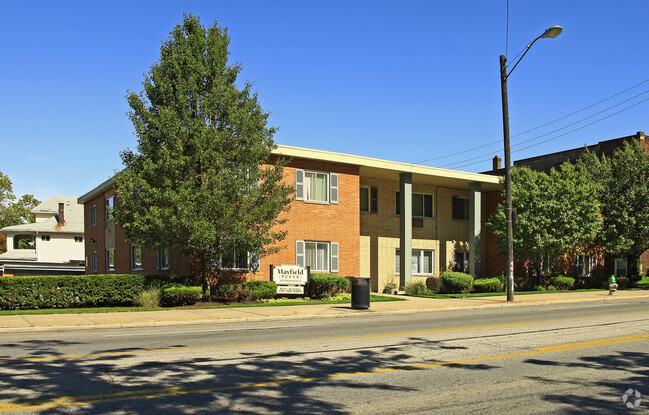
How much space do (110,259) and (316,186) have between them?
15674 mm

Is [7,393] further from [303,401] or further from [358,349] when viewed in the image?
[358,349]

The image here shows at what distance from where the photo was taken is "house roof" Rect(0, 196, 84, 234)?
5553cm

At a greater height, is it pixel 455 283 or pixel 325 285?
pixel 325 285

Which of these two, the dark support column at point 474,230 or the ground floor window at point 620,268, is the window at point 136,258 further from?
the ground floor window at point 620,268

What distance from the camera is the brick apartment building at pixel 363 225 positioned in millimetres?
26328

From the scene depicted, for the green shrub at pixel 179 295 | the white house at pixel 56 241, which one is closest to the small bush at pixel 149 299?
the green shrub at pixel 179 295

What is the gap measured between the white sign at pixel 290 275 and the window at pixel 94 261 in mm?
19216

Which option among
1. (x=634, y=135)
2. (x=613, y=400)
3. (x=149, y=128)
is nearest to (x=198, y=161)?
(x=149, y=128)

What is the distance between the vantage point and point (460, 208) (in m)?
35.1

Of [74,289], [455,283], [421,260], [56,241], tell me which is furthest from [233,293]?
[56,241]

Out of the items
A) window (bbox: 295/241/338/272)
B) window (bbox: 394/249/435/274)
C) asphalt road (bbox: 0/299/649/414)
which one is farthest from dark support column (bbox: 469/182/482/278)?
asphalt road (bbox: 0/299/649/414)

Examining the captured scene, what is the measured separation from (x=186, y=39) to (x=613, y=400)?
18882mm

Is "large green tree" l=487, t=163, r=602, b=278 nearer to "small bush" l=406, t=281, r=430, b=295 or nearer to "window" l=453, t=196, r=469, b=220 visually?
"window" l=453, t=196, r=469, b=220

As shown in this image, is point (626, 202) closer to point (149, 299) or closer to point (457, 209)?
point (457, 209)
